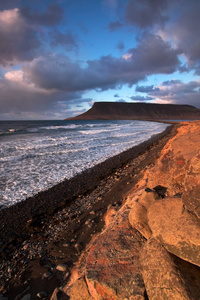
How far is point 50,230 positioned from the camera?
4633mm

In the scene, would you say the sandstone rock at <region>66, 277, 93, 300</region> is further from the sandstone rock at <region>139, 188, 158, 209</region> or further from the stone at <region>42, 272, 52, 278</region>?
the sandstone rock at <region>139, 188, 158, 209</region>

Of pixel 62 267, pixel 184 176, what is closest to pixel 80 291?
pixel 62 267

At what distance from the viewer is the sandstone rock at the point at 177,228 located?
182 centimetres

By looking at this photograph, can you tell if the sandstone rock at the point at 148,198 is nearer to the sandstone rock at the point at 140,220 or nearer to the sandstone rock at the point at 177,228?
the sandstone rock at the point at 140,220

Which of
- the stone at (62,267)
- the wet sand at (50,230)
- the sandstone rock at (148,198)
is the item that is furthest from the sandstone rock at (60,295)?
the sandstone rock at (148,198)

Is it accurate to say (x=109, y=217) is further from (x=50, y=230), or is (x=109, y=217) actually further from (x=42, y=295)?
(x=42, y=295)

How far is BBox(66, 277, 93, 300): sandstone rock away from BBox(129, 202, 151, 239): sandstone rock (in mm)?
1152

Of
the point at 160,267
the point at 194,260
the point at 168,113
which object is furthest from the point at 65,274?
the point at 168,113

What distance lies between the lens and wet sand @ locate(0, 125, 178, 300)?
10.7ft

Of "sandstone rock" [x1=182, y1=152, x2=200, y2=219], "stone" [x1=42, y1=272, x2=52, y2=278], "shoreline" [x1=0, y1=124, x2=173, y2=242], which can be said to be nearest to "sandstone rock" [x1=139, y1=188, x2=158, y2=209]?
"sandstone rock" [x1=182, y1=152, x2=200, y2=219]

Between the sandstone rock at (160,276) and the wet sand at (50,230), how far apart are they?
204cm

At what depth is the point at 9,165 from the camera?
10789 mm

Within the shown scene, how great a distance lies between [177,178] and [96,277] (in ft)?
8.17

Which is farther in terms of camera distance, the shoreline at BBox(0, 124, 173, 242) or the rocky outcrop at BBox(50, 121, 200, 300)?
the shoreline at BBox(0, 124, 173, 242)
